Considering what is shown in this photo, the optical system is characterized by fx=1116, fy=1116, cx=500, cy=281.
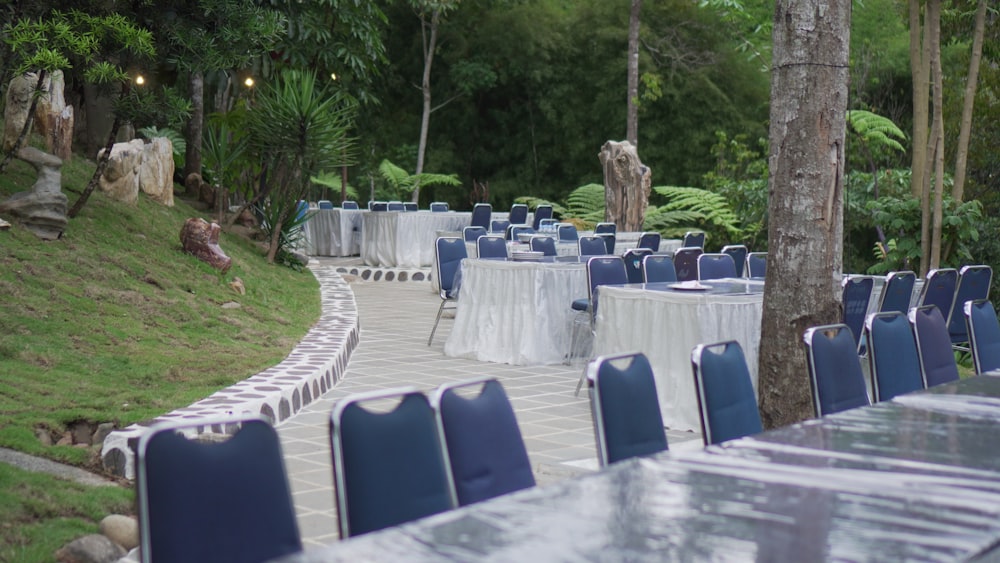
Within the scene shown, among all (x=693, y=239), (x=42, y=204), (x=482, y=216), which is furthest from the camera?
(x=482, y=216)

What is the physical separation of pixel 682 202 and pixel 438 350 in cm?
765

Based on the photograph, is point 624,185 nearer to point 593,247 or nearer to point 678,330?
point 593,247

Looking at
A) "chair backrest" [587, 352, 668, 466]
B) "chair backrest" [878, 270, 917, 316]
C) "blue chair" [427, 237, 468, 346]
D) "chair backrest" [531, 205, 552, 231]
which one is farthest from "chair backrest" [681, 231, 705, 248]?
"chair backrest" [587, 352, 668, 466]

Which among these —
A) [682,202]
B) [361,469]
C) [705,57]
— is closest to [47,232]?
[361,469]

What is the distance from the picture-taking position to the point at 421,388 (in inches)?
134

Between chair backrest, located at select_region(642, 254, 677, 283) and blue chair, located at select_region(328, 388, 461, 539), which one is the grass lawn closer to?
blue chair, located at select_region(328, 388, 461, 539)

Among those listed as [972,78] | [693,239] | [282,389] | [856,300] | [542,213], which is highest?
[972,78]

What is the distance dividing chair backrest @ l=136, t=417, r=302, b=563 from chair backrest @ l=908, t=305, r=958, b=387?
2.82 meters

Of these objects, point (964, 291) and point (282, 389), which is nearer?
point (282, 389)

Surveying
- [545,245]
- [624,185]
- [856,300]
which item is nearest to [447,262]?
[545,245]

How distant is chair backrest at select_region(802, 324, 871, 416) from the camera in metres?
3.39

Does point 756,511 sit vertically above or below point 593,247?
below

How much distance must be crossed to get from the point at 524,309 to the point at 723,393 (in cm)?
463

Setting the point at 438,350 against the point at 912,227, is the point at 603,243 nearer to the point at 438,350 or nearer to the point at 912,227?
the point at 438,350
